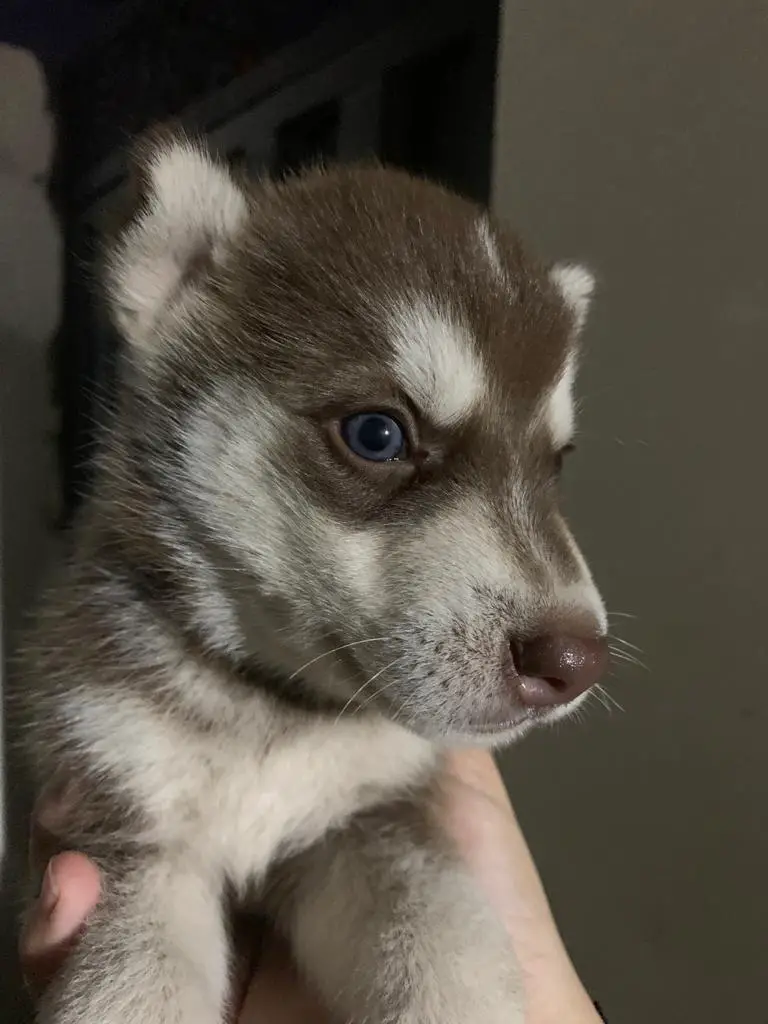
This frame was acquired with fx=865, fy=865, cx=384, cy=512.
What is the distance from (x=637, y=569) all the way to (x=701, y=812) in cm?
76

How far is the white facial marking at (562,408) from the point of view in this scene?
150cm

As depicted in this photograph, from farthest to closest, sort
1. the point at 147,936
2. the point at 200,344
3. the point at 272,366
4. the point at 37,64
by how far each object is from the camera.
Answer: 1. the point at 37,64
2. the point at 200,344
3. the point at 272,366
4. the point at 147,936

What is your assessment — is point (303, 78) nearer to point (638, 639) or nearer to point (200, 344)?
point (200, 344)

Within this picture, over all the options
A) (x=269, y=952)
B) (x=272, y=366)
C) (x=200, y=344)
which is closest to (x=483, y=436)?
(x=272, y=366)

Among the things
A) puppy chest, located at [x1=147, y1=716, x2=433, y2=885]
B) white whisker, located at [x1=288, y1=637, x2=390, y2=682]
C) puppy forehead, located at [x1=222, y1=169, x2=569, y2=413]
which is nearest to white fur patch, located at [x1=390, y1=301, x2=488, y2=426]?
puppy forehead, located at [x1=222, y1=169, x2=569, y2=413]

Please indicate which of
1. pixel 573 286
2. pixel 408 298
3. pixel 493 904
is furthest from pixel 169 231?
pixel 493 904

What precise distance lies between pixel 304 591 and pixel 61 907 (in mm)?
604

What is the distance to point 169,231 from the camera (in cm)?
157

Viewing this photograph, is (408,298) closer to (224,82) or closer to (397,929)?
(397,929)

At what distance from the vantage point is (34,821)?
1541 mm

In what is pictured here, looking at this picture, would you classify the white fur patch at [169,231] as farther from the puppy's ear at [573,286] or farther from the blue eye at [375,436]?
the puppy's ear at [573,286]

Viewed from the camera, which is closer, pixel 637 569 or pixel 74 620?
pixel 74 620

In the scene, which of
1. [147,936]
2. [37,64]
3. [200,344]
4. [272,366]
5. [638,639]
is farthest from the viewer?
[638,639]

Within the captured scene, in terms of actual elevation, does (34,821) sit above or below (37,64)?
below
